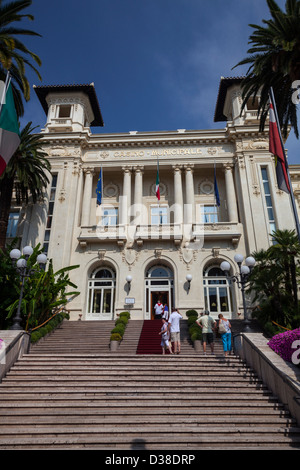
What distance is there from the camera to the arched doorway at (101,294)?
24.3m

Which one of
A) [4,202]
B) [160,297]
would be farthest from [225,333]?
[4,202]

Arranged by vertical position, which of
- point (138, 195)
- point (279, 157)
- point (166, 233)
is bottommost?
point (279, 157)

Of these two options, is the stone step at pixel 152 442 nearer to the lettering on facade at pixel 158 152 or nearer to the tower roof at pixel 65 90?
the lettering on facade at pixel 158 152

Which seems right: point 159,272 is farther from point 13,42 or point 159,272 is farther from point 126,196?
point 13,42

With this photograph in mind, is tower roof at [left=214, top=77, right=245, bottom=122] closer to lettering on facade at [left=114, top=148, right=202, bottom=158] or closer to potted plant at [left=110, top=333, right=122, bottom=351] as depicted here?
lettering on facade at [left=114, top=148, right=202, bottom=158]

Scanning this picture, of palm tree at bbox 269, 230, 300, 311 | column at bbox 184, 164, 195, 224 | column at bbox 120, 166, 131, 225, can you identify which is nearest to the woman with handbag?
palm tree at bbox 269, 230, 300, 311

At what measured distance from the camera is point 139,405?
28.8ft

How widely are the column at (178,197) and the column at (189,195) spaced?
56 cm

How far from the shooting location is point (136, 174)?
1120 inches

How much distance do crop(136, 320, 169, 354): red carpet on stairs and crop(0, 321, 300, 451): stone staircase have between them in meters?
3.18

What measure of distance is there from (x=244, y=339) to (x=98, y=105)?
2887 cm

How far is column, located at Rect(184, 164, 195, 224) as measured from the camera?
27.1 meters

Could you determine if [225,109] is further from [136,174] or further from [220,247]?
[220,247]

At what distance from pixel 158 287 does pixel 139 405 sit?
652 inches
